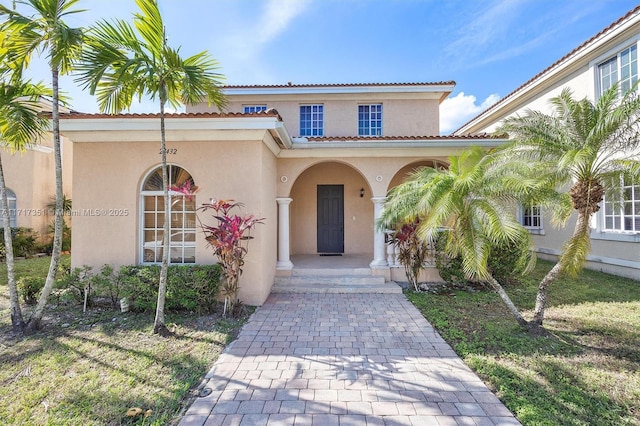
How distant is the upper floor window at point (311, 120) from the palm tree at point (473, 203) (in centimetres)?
855

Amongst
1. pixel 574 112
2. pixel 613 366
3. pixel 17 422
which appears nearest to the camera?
pixel 17 422

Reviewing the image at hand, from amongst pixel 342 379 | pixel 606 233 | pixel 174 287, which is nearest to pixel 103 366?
pixel 174 287

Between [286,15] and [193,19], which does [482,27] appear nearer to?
[286,15]

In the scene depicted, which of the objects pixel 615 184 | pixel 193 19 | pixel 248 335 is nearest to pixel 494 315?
pixel 615 184

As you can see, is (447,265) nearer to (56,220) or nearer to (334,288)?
(334,288)

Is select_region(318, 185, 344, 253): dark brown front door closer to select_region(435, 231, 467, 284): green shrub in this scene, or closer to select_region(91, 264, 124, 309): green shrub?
select_region(435, 231, 467, 284): green shrub

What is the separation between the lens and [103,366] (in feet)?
14.1

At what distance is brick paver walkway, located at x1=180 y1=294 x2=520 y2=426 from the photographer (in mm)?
3232

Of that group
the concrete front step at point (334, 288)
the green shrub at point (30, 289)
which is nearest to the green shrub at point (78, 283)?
the green shrub at point (30, 289)

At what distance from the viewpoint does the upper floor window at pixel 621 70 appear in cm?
908

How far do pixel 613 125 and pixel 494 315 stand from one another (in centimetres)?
420

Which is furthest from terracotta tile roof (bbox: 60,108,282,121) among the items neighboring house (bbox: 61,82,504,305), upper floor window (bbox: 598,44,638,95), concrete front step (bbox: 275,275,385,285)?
upper floor window (bbox: 598,44,638,95)

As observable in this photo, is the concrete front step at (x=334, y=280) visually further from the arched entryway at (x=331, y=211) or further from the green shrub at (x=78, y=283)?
the green shrub at (x=78, y=283)

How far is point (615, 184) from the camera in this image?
5590mm
